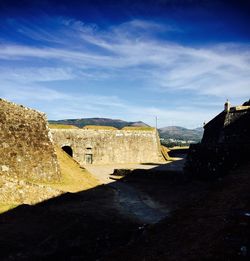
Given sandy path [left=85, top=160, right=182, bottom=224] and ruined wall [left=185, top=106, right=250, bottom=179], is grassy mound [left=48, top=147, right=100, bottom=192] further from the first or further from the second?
ruined wall [left=185, top=106, right=250, bottom=179]

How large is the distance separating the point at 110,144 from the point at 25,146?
77.2ft

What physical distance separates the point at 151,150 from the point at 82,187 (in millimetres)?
26460

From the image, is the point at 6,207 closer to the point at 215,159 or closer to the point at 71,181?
the point at 71,181

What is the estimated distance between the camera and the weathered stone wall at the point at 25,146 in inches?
789

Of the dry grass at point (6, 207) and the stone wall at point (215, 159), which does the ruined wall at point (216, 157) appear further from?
the dry grass at point (6, 207)

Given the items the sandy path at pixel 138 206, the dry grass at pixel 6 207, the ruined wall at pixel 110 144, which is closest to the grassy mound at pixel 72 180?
the sandy path at pixel 138 206

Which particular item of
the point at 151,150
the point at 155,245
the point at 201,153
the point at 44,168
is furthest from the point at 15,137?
the point at 151,150

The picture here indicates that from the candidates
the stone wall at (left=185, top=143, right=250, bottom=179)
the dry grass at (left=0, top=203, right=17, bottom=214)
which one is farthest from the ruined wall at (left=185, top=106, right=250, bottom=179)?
the dry grass at (left=0, top=203, right=17, bottom=214)

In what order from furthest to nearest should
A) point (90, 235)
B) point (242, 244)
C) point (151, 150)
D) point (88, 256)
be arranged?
1. point (151, 150)
2. point (90, 235)
3. point (88, 256)
4. point (242, 244)

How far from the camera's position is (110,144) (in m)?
44.4

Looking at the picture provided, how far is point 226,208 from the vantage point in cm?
1048

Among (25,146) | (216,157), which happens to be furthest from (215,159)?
(25,146)

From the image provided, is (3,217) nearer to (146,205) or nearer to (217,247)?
(146,205)

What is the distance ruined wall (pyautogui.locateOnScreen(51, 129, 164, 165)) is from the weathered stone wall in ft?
61.9
